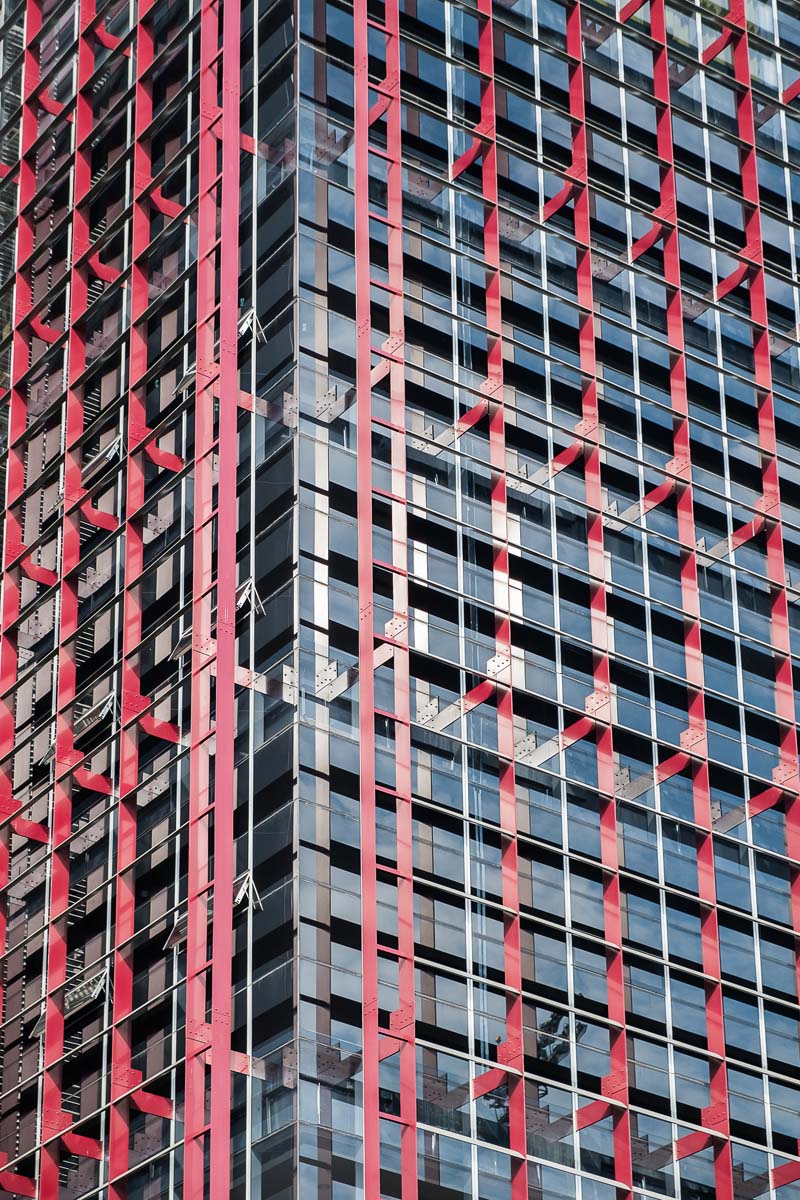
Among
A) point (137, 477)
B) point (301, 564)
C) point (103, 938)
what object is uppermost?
point (137, 477)

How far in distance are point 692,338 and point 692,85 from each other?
941cm


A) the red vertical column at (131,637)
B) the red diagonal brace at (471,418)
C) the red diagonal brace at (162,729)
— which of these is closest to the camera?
the red vertical column at (131,637)

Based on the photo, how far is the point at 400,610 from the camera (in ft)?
216

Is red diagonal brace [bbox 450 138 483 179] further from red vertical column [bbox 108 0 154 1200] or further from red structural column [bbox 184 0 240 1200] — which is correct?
red vertical column [bbox 108 0 154 1200]

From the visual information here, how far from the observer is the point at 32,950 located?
2881 inches

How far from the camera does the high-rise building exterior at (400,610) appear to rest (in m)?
62.2

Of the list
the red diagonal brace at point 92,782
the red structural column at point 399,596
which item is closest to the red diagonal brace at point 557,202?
the red structural column at point 399,596

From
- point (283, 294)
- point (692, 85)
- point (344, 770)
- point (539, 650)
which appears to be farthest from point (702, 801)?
point (692, 85)

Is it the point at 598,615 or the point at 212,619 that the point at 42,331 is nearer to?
the point at 212,619

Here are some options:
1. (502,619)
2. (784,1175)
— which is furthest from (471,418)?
(784,1175)

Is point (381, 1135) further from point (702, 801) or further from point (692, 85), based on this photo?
point (692, 85)

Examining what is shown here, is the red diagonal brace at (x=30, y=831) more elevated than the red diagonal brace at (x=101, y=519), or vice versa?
the red diagonal brace at (x=101, y=519)

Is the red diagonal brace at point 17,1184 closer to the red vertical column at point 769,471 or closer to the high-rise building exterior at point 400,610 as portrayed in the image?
the high-rise building exterior at point 400,610

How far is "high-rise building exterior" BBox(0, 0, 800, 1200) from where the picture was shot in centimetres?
6216
